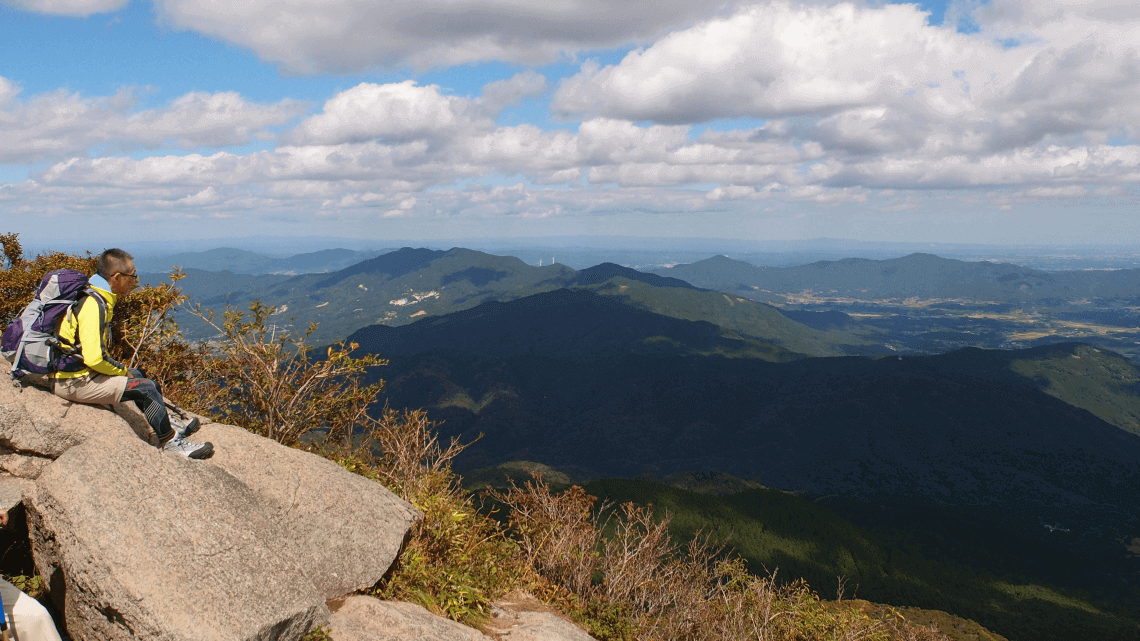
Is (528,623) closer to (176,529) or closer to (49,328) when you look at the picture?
(176,529)

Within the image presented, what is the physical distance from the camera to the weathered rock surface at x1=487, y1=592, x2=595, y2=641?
10.1m

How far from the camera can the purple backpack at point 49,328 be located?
27.9 ft

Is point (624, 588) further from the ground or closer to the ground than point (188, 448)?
closer to the ground

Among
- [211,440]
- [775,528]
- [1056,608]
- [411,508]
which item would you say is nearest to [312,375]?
[211,440]

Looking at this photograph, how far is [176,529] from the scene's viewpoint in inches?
284

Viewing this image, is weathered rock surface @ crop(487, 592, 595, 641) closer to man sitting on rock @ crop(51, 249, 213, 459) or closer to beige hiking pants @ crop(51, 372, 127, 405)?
man sitting on rock @ crop(51, 249, 213, 459)

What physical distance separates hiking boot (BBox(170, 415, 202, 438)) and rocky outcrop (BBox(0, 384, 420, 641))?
18 cm

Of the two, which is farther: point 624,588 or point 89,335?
point 624,588

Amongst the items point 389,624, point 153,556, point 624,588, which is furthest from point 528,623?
point 153,556

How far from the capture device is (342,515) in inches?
380

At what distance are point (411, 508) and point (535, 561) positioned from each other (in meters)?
4.19

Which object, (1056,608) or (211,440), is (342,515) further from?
(1056,608)

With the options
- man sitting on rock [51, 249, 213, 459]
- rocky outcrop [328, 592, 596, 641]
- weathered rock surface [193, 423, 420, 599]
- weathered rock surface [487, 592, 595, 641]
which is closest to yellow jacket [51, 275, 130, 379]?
man sitting on rock [51, 249, 213, 459]

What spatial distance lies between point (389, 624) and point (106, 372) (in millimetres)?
5617
